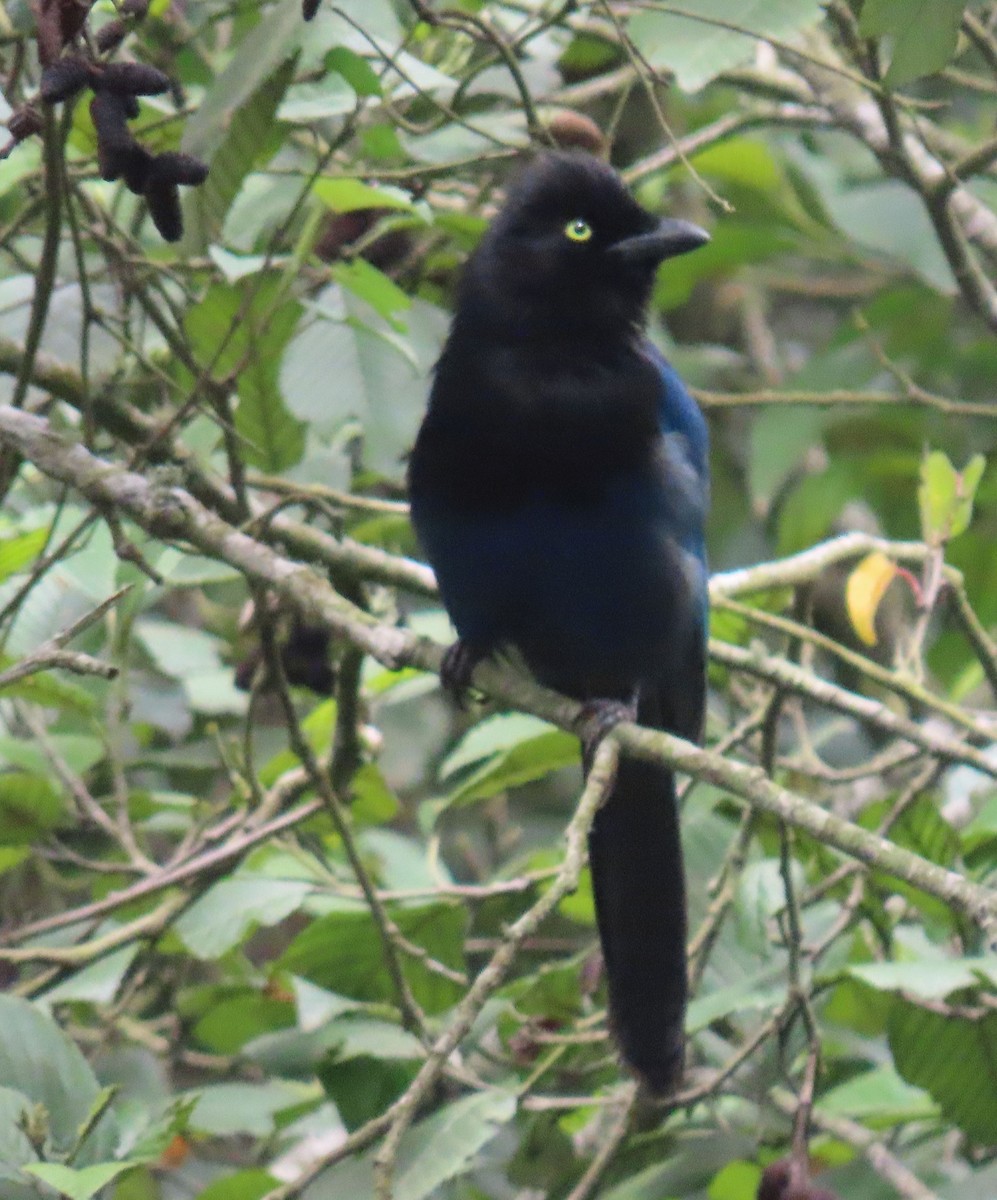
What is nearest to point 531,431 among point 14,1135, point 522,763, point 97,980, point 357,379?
point 357,379

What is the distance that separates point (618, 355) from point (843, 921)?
1.13 metres

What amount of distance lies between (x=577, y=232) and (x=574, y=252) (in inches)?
1.7

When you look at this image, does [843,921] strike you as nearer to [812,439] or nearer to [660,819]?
[660,819]

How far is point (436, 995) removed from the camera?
3701 millimetres

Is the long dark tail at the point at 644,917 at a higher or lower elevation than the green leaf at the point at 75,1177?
lower

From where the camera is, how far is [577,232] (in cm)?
383

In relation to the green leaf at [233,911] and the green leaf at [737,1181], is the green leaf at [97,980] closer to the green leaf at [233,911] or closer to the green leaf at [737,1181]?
the green leaf at [233,911]

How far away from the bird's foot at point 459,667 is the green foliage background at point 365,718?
111 mm

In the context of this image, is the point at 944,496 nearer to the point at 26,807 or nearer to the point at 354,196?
the point at 354,196

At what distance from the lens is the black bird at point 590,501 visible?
3.57m

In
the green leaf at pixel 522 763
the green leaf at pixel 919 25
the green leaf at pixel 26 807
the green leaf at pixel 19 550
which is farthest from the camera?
the green leaf at pixel 522 763

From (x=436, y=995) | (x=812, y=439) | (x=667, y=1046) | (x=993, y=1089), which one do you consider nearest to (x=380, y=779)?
(x=436, y=995)

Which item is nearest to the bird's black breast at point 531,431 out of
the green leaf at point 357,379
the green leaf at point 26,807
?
the green leaf at point 357,379

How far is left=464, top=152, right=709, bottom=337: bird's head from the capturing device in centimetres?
378
